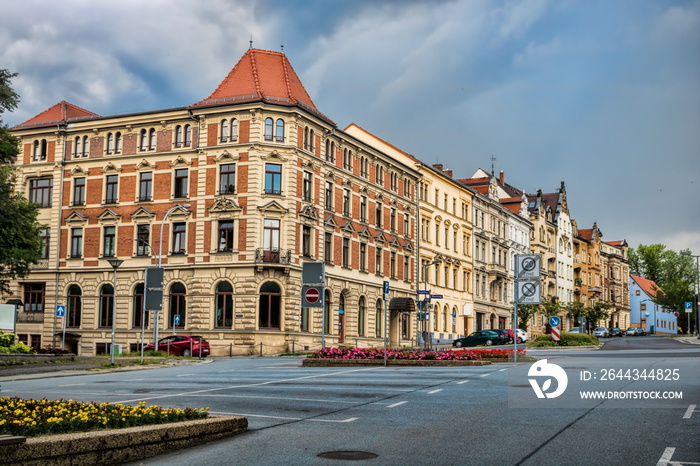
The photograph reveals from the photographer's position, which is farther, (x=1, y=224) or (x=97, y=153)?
(x=97, y=153)

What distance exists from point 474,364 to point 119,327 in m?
32.2

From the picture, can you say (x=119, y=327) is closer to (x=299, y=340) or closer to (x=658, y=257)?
(x=299, y=340)

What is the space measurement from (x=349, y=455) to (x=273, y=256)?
41449mm

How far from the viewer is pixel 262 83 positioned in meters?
54.2

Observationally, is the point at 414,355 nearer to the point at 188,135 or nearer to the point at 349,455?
the point at 349,455

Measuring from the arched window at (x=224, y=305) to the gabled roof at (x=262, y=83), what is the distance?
39.5 feet

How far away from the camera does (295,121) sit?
173 feet

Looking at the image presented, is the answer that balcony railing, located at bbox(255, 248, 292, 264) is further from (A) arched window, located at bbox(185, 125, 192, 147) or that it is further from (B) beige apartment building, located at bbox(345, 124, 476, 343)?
(B) beige apartment building, located at bbox(345, 124, 476, 343)

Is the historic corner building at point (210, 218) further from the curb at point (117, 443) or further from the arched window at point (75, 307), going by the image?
the curb at point (117, 443)

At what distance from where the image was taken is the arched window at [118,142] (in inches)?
2218

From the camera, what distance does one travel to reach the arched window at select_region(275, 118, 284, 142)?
5238 centimetres

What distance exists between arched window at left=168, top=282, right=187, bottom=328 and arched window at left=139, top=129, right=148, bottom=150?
32.4 feet

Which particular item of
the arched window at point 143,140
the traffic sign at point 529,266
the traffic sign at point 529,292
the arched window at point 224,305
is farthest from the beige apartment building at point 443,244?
the traffic sign at point 529,266

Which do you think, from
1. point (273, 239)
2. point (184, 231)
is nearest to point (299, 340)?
point (273, 239)
